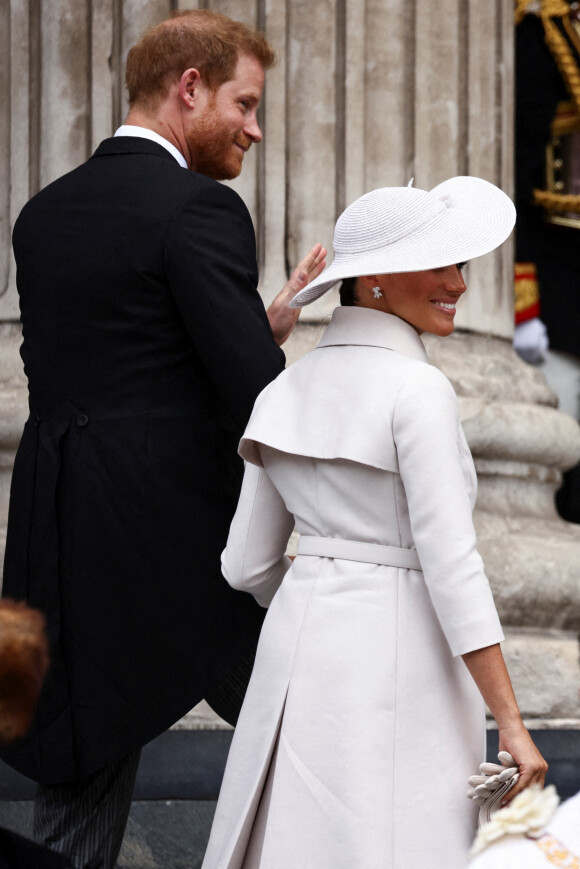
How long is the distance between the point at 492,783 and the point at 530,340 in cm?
328

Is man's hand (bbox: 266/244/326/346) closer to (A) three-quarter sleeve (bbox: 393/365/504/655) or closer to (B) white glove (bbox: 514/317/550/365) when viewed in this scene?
(A) three-quarter sleeve (bbox: 393/365/504/655)

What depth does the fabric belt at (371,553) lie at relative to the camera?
2209 mm

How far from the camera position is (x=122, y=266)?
259 centimetres

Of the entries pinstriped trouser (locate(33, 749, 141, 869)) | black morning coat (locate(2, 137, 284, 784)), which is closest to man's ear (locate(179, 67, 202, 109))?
black morning coat (locate(2, 137, 284, 784))

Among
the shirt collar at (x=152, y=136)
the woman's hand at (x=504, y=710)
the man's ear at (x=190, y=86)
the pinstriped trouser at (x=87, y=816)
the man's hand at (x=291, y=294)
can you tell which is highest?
the man's ear at (x=190, y=86)

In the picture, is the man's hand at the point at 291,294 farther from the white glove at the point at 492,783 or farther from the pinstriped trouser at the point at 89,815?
the white glove at the point at 492,783

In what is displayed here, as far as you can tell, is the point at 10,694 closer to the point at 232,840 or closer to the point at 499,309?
the point at 232,840

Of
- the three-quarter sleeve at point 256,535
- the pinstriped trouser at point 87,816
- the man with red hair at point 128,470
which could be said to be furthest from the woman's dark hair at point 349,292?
the pinstriped trouser at point 87,816

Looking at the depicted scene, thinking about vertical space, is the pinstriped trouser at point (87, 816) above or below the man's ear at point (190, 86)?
below

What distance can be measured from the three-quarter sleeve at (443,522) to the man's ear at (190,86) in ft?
3.31

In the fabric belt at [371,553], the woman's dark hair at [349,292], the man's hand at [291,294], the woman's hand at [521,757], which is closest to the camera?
the woman's hand at [521,757]

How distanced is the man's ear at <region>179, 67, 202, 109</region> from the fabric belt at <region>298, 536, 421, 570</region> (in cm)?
107

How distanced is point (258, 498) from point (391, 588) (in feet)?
1.04

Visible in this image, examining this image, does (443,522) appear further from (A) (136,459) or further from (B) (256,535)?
(A) (136,459)
